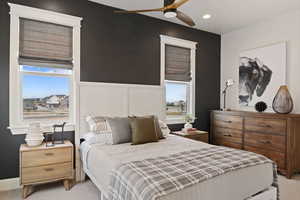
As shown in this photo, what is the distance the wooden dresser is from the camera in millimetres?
3305

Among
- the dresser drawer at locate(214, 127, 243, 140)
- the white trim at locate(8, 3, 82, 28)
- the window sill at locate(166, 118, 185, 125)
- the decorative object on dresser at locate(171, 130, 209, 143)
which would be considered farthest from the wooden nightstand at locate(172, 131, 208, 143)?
the white trim at locate(8, 3, 82, 28)

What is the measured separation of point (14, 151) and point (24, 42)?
5.47 feet

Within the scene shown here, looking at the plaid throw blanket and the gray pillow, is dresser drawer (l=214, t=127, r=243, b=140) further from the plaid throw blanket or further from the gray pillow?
the gray pillow

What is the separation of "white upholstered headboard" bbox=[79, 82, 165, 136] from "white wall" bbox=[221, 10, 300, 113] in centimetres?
208

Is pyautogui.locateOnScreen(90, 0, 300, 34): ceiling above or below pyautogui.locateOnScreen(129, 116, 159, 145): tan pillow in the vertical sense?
above

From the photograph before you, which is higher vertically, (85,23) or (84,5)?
(84,5)

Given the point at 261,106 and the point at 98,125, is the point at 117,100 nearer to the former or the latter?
the point at 98,125

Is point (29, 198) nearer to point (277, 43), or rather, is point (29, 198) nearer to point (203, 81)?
point (203, 81)

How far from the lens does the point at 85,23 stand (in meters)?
3.37

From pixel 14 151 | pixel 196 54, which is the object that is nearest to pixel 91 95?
pixel 14 151

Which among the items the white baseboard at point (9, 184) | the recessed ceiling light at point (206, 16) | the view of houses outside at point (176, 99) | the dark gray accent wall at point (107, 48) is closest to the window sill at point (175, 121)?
the view of houses outside at point (176, 99)

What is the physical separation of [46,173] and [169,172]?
1947mm

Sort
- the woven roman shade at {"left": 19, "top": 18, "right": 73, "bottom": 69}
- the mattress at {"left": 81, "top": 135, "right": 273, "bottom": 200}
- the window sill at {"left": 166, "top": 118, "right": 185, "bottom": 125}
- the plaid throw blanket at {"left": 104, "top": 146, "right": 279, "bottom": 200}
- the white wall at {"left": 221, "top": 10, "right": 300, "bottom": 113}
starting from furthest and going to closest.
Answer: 1. the window sill at {"left": 166, "top": 118, "right": 185, "bottom": 125}
2. the white wall at {"left": 221, "top": 10, "right": 300, "bottom": 113}
3. the woven roman shade at {"left": 19, "top": 18, "right": 73, "bottom": 69}
4. the mattress at {"left": 81, "top": 135, "right": 273, "bottom": 200}
5. the plaid throw blanket at {"left": 104, "top": 146, "right": 279, "bottom": 200}

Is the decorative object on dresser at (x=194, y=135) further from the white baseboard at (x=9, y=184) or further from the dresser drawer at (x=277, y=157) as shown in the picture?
the white baseboard at (x=9, y=184)
